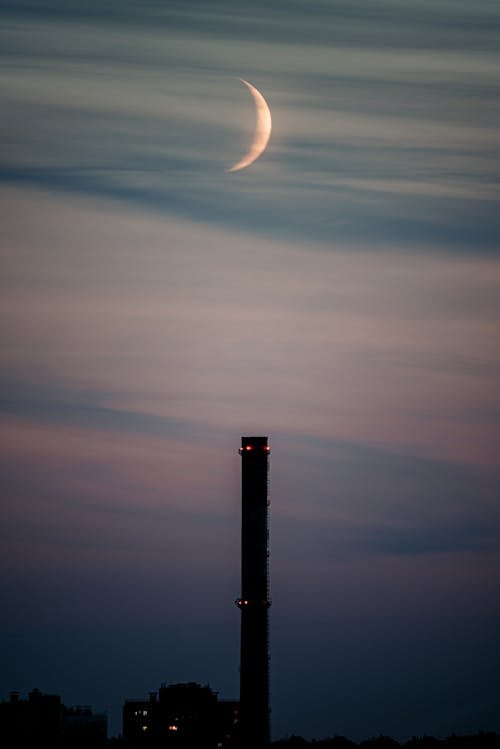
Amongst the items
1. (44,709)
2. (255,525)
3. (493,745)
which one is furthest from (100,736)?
(493,745)

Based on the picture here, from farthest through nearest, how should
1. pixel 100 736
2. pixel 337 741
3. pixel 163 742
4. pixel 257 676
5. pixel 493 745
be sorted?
pixel 337 741
pixel 493 745
pixel 163 742
pixel 100 736
pixel 257 676

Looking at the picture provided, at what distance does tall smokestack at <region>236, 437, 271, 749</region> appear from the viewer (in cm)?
8312

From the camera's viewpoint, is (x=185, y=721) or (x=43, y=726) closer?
(x=43, y=726)

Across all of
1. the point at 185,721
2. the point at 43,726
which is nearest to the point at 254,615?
the point at 43,726

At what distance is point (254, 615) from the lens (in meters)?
83.2

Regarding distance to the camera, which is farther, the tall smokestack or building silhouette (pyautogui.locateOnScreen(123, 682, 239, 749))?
building silhouette (pyautogui.locateOnScreen(123, 682, 239, 749))

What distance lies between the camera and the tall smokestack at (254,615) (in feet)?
273

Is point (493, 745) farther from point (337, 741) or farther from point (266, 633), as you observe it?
point (266, 633)

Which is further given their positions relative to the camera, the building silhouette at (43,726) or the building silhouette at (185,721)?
the building silhouette at (185,721)

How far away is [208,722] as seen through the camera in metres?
102

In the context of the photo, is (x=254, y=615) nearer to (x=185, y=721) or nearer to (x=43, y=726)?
(x=43, y=726)

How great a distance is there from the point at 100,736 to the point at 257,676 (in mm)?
14114

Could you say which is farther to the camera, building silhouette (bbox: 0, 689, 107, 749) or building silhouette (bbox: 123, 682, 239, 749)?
building silhouette (bbox: 123, 682, 239, 749)

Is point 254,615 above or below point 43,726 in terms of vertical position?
above
